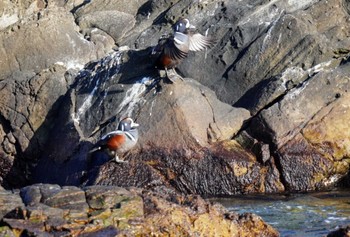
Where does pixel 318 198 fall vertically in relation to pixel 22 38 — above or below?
below

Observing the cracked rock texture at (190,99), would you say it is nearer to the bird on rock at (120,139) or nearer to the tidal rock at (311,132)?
the tidal rock at (311,132)

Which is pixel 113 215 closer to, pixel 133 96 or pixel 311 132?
pixel 311 132

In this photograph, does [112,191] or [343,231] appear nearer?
[343,231]

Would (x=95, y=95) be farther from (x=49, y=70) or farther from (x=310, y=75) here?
(x=310, y=75)

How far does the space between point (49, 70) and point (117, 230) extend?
24.3 feet

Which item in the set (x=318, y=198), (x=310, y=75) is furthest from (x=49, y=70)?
(x=318, y=198)

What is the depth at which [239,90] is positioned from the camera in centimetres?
1241

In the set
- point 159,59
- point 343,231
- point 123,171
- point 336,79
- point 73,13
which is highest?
point 73,13

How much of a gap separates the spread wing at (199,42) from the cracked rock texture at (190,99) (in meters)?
0.38

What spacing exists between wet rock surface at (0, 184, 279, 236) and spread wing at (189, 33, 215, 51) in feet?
18.6

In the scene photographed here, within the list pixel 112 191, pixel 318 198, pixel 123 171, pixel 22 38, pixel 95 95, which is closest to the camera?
pixel 112 191

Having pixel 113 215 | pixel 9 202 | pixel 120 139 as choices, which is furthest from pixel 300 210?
pixel 9 202

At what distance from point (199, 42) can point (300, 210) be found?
413cm

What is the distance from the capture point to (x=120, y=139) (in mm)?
10812
